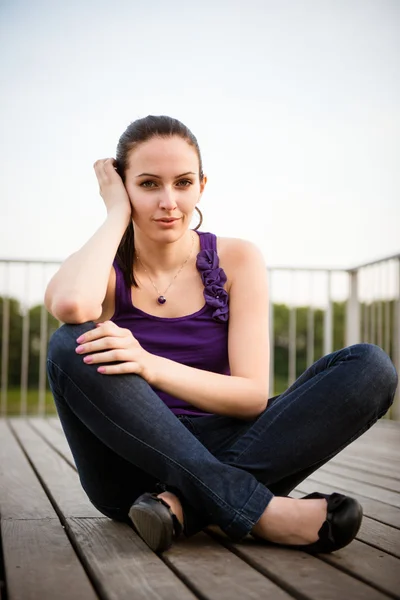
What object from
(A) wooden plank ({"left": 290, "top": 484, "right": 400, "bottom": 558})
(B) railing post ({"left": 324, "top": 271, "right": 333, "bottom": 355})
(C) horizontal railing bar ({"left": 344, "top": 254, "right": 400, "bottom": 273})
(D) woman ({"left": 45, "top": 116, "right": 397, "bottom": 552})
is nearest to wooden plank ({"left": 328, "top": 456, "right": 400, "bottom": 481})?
(A) wooden plank ({"left": 290, "top": 484, "right": 400, "bottom": 558})

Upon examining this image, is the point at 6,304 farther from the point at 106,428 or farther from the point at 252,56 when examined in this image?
the point at 252,56

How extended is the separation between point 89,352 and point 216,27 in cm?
915

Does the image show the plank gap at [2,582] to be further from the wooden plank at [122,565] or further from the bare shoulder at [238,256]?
the bare shoulder at [238,256]

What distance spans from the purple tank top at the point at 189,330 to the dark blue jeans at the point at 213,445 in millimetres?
224

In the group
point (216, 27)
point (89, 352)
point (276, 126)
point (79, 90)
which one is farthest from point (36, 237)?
point (89, 352)

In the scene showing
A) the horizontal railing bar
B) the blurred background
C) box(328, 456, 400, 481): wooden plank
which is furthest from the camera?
the blurred background

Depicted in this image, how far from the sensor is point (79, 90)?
26.3 ft

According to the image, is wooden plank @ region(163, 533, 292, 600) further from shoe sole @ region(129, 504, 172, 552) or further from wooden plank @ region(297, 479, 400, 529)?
wooden plank @ region(297, 479, 400, 529)

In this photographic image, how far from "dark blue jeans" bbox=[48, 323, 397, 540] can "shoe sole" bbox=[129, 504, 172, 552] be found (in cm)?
8

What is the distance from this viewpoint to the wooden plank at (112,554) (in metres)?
1.05

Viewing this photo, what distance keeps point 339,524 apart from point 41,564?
1.81ft

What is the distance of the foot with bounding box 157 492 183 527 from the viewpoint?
1.30m

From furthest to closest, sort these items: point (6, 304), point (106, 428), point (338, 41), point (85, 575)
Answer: point (338, 41), point (6, 304), point (106, 428), point (85, 575)

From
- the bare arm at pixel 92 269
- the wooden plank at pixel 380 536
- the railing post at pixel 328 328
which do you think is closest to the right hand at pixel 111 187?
the bare arm at pixel 92 269
